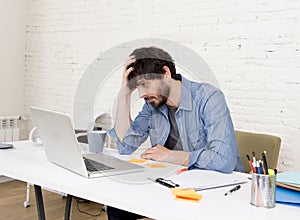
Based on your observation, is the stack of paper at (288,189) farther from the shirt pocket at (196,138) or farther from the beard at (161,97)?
the beard at (161,97)

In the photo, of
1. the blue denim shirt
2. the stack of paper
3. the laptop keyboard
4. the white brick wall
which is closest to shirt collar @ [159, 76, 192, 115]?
the blue denim shirt

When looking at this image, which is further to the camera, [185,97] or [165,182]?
[185,97]

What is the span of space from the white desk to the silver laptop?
3 centimetres

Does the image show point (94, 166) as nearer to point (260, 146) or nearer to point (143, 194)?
point (143, 194)

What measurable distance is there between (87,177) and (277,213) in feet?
2.16

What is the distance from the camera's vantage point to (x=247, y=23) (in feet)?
8.80

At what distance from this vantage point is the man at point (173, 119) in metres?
1.62

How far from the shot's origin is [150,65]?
5.65ft

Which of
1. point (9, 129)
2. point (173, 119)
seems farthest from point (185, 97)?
point (9, 129)

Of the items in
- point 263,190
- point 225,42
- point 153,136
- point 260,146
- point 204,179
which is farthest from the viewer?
point 225,42

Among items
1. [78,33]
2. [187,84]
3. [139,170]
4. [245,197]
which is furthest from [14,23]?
[245,197]

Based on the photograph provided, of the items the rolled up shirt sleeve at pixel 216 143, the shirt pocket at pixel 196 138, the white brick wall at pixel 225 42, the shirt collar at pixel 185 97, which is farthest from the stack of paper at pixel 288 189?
the white brick wall at pixel 225 42

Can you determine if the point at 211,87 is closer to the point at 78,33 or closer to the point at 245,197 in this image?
the point at 245,197

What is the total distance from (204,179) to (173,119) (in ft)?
1.66
